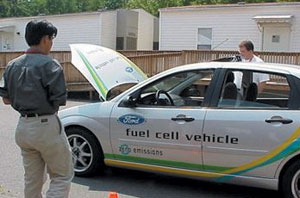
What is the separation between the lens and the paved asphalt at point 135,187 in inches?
199

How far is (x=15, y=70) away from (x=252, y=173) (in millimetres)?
2752

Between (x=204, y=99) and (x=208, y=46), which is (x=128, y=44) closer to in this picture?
(x=208, y=46)

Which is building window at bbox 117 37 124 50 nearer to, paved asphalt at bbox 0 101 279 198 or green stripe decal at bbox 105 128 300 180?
paved asphalt at bbox 0 101 279 198

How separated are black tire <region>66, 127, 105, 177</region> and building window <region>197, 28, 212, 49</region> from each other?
1629 centimetres

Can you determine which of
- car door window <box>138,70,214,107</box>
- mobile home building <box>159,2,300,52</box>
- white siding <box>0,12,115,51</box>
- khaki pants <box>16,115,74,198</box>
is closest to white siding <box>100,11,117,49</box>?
white siding <box>0,12,115,51</box>

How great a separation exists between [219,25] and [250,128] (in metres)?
16.7

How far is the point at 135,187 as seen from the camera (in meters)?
5.34

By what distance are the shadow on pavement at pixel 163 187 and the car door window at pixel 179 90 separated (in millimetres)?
1064

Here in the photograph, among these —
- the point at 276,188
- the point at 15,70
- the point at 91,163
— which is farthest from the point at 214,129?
the point at 15,70

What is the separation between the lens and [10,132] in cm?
865

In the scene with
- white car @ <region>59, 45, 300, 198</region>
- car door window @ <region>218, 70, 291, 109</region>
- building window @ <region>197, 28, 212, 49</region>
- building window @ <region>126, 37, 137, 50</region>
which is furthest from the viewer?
building window @ <region>126, 37, 137, 50</region>

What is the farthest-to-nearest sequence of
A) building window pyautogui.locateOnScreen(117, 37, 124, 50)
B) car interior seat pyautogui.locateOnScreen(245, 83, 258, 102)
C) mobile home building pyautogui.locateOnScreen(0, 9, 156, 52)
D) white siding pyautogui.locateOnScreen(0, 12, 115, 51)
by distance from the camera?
building window pyautogui.locateOnScreen(117, 37, 124, 50) → mobile home building pyautogui.locateOnScreen(0, 9, 156, 52) → white siding pyautogui.locateOnScreen(0, 12, 115, 51) → car interior seat pyautogui.locateOnScreen(245, 83, 258, 102)

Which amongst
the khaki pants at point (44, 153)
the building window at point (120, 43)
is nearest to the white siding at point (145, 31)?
the building window at point (120, 43)

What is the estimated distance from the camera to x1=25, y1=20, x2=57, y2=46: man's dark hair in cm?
341
